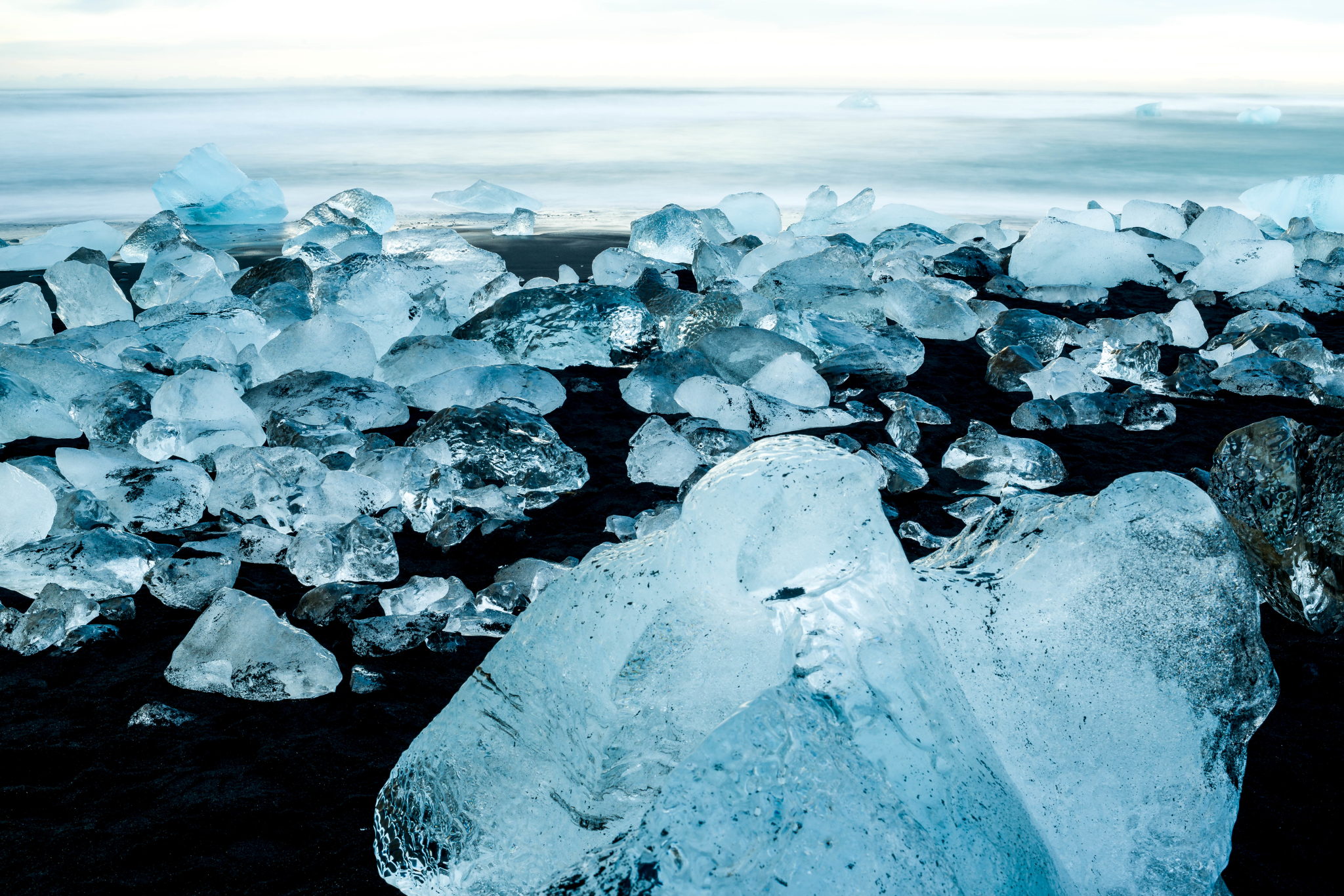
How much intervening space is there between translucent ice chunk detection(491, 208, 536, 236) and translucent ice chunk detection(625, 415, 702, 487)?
4239mm

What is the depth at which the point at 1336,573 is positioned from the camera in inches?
77.9

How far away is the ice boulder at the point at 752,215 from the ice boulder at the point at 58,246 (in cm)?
371

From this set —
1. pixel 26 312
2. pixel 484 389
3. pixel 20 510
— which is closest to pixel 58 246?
pixel 26 312

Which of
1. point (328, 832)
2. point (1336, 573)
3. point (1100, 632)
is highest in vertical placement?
point (1100, 632)

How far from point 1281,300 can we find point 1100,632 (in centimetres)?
406

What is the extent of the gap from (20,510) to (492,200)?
6.11 m

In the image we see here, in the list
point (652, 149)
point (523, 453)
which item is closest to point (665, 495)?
point (523, 453)

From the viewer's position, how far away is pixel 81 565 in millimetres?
2088

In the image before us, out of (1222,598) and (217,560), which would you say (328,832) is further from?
(1222,598)

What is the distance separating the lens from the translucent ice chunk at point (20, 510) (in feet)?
7.27

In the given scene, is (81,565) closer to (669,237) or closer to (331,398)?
(331,398)

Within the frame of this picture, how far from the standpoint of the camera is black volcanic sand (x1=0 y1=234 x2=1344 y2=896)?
1384mm

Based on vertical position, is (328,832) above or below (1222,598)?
below

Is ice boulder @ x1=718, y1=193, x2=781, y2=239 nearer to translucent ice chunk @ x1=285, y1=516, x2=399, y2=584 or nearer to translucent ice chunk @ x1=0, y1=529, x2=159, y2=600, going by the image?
translucent ice chunk @ x1=285, y1=516, x2=399, y2=584
